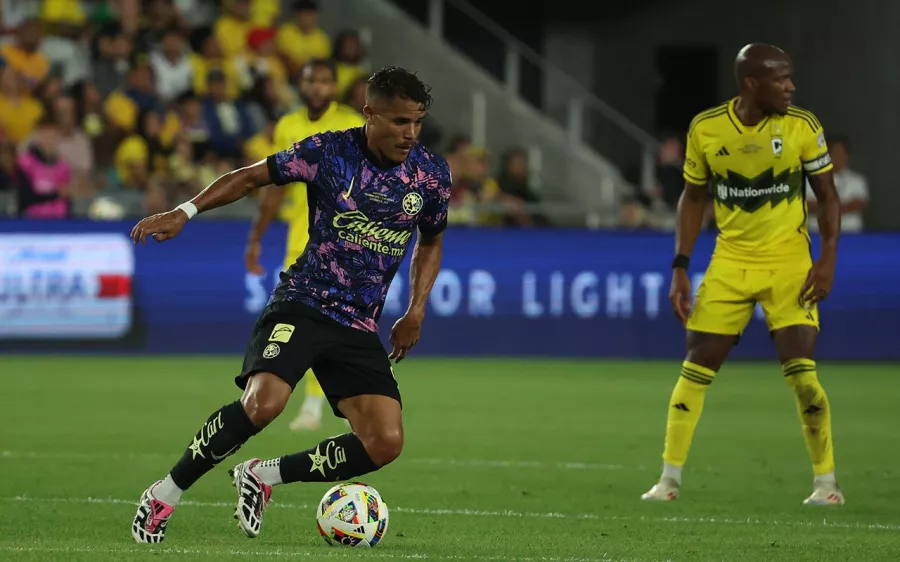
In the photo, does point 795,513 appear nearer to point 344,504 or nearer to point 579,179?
point 344,504

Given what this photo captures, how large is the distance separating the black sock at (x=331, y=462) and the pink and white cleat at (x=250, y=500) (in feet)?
0.40

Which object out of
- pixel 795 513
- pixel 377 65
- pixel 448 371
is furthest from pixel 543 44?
pixel 795 513

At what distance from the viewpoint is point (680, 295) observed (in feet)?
28.5

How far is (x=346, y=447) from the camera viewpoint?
6891 millimetres

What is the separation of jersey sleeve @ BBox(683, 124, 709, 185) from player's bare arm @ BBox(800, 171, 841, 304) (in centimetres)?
59

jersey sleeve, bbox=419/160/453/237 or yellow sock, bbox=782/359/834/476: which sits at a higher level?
jersey sleeve, bbox=419/160/453/237

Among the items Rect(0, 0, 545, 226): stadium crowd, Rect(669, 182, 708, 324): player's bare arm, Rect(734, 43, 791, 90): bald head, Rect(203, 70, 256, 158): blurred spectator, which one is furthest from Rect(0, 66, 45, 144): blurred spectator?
Rect(734, 43, 791, 90): bald head

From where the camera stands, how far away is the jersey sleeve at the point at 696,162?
867 cm

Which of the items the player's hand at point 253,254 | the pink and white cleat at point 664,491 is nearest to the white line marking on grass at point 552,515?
the pink and white cleat at point 664,491

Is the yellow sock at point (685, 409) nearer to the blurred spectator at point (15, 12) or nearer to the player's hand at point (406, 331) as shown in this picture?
the player's hand at point (406, 331)

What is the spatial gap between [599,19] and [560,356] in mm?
10112

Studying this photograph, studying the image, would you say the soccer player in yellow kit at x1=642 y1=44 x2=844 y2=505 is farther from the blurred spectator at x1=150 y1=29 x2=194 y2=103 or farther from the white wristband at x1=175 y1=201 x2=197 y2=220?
the blurred spectator at x1=150 y1=29 x2=194 y2=103

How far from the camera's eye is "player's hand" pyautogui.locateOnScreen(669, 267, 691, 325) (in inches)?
341

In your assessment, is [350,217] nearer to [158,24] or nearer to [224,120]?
[224,120]
